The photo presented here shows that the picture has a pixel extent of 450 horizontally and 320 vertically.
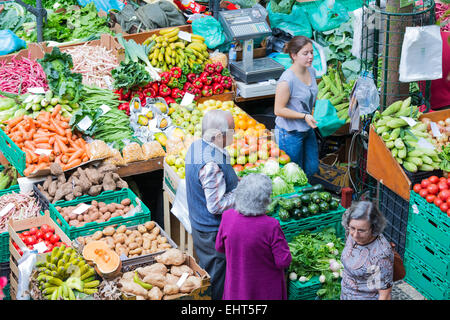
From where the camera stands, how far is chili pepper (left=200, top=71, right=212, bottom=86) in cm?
759

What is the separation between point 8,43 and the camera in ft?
26.3

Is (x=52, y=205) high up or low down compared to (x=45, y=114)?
down

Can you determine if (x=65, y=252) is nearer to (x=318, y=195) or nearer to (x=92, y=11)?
→ (x=318, y=195)

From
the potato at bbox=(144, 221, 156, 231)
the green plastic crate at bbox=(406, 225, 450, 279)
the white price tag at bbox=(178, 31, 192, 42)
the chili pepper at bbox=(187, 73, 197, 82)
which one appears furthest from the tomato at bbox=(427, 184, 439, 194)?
the white price tag at bbox=(178, 31, 192, 42)

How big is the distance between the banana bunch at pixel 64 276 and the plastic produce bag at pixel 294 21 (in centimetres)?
501

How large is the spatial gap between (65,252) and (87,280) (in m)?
0.28

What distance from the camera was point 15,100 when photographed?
6891 mm

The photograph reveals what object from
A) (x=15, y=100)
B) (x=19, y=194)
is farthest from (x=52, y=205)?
(x=15, y=100)

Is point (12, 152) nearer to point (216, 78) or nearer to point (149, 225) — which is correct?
point (149, 225)

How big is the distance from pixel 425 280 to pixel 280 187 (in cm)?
146

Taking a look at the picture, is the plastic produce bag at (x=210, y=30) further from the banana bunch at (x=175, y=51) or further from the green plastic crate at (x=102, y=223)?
the green plastic crate at (x=102, y=223)

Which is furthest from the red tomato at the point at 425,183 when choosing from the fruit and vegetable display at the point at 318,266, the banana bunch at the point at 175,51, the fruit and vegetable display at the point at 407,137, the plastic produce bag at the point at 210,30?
the plastic produce bag at the point at 210,30

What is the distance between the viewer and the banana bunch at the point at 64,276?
14.2ft

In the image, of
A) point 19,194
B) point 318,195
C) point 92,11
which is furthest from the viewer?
point 92,11
